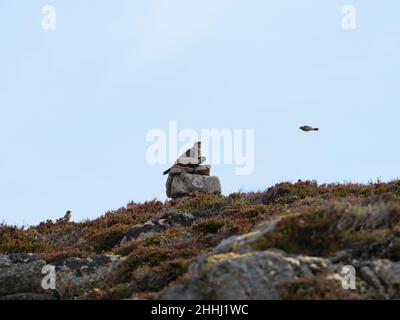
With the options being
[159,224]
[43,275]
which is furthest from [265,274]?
[159,224]

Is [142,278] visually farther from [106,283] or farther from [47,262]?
[47,262]

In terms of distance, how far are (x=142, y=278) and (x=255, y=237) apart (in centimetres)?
309

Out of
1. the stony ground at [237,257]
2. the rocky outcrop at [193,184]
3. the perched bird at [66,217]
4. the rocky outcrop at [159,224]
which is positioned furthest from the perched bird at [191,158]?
the stony ground at [237,257]

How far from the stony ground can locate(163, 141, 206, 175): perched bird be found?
8.87 m

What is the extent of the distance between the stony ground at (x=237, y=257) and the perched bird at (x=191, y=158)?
8872mm

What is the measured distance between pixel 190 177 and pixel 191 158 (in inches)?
52.0

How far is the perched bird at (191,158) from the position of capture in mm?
31531

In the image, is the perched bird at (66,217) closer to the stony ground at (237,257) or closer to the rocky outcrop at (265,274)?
the stony ground at (237,257)

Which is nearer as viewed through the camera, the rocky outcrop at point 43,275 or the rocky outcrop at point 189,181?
the rocky outcrop at point 43,275

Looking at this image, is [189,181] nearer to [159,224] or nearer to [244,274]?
[159,224]

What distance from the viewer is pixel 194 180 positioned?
30.7 meters

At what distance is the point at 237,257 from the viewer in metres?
11.4
